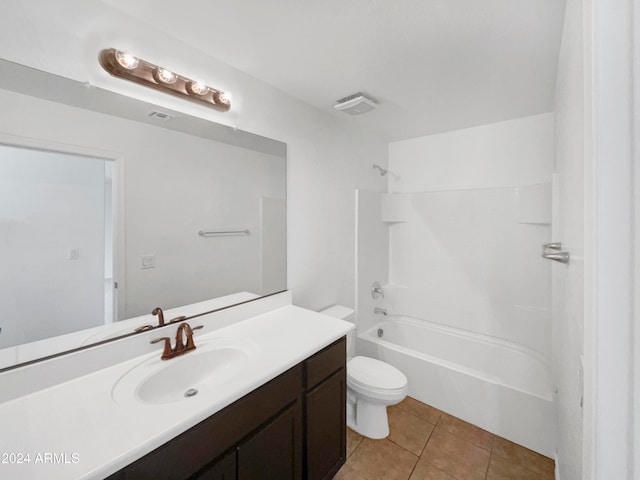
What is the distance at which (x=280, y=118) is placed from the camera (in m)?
1.94

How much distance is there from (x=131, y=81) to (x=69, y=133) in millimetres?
356

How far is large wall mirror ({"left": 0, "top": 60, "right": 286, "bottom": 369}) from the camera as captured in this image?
101 centimetres

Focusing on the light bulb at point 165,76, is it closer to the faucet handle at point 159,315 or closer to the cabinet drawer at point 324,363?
the faucet handle at point 159,315

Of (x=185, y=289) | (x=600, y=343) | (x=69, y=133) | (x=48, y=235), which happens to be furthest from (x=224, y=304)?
(x=600, y=343)

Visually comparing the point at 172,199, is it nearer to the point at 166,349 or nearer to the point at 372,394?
the point at 166,349

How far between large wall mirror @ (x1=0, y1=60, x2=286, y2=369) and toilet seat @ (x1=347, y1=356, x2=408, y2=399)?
3.15 feet

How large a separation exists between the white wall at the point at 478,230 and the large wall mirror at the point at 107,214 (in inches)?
72.9

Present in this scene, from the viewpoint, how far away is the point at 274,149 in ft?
6.21

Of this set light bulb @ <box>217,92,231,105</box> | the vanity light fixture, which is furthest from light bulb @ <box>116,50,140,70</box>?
light bulb @ <box>217,92,231,105</box>

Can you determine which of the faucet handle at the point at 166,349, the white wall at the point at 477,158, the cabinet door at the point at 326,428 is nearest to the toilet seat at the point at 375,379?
the cabinet door at the point at 326,428

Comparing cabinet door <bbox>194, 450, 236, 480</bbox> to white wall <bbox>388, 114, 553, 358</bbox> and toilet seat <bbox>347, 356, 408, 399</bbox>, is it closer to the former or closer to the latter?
toilet seat <bbox>347, 356, 408, 399</bbox>

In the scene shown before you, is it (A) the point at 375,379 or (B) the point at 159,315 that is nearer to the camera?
(B) the point at 159,315

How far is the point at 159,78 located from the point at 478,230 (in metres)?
2.67

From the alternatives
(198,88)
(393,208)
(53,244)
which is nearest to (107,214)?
(53,244)
